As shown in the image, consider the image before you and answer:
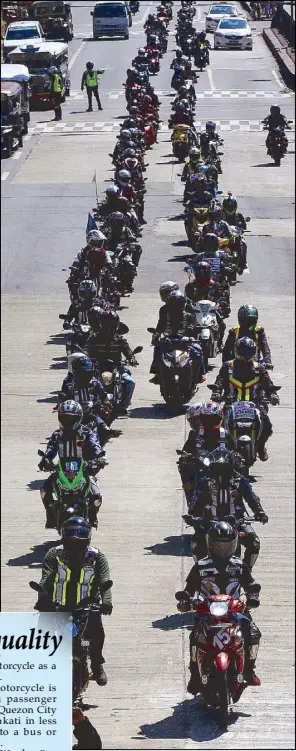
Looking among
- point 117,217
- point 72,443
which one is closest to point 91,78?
point 117,217

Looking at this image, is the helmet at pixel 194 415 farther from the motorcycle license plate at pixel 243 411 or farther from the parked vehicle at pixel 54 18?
the parked vehicle at pixel 54 18

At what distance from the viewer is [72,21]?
4803 cm

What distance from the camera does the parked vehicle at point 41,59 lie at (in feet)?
166

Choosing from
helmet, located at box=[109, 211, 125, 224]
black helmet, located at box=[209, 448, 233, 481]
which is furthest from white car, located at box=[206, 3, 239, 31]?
black helmet, located at box=[209, 448, 233, 481]

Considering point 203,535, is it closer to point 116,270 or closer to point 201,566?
point 201,566

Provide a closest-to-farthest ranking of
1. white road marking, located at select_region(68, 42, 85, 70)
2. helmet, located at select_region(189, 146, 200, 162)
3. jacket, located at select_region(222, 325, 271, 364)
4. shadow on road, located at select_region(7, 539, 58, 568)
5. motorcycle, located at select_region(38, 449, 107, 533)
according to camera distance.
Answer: motorcycle, located at select_region(38, 449, 107, 533), shadow on road, located at select_region(7, 539, 58, 568), jacket, located at select_region(222, 325, 271, 364), helmet, located at select_region(189, 146, 200, 162), white road marking, located at select_region(68, 42, 85, 70)

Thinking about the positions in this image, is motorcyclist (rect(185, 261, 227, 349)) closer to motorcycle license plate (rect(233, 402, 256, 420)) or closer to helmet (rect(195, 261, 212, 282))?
helmet (rect(195, 261, 212, 282))

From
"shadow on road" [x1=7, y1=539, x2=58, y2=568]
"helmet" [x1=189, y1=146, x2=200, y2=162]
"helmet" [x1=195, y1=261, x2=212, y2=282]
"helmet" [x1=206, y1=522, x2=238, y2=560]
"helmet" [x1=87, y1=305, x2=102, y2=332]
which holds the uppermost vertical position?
"helmet" [x1=206, y1=522, x2=238, y2=560]

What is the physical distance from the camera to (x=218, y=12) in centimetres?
5022

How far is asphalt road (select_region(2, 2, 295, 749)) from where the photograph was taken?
1494 cm

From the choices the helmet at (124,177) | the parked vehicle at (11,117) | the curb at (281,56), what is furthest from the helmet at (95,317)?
the curb at (281,56)

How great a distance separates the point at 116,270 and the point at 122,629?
1804 centimetres

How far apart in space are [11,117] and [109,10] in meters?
4.73

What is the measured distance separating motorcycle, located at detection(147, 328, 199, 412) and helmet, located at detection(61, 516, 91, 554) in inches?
455
